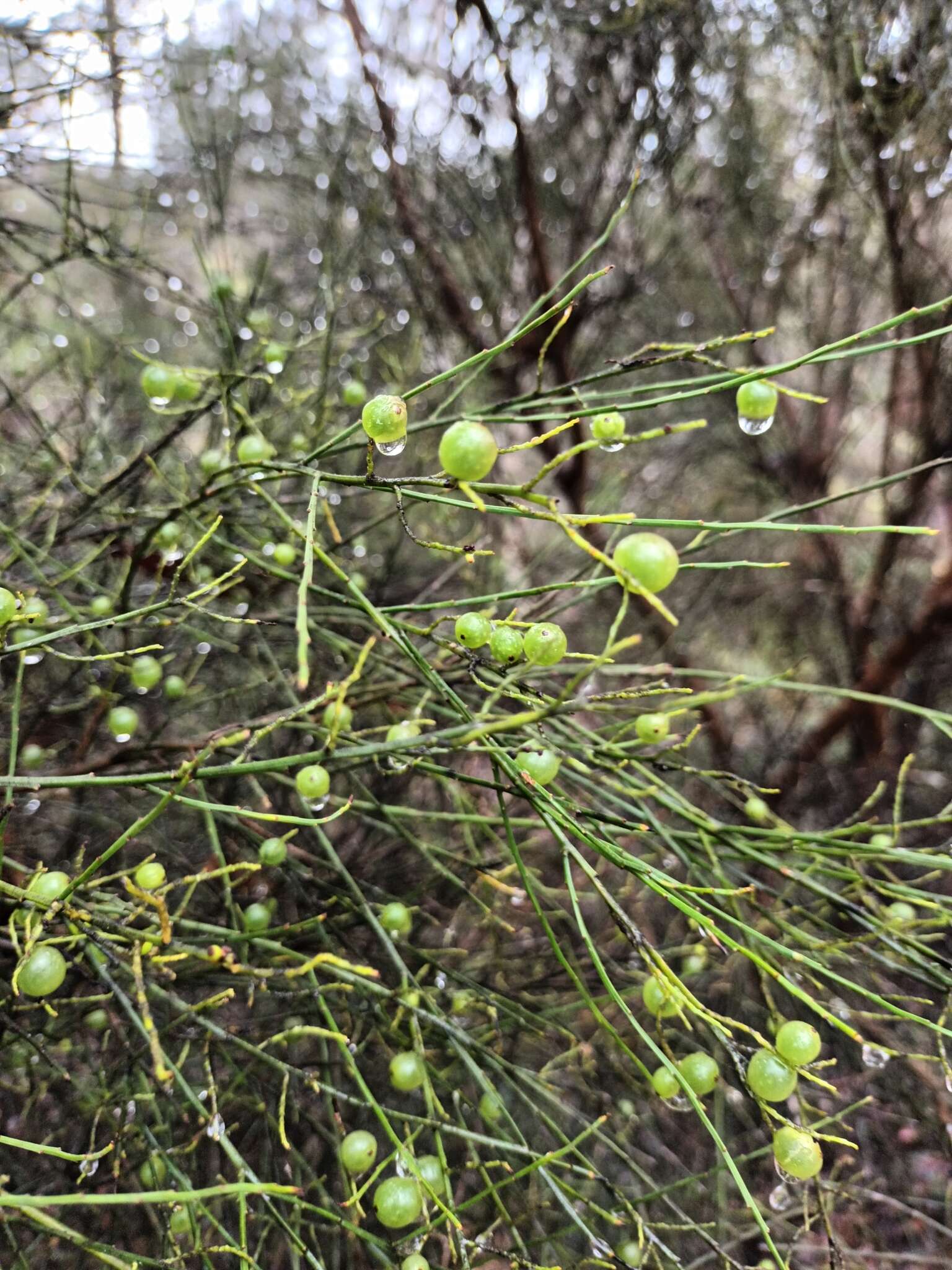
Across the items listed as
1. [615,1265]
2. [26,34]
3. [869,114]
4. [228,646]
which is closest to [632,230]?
[869,114]

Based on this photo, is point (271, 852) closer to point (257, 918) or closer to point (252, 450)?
point (257, 918)

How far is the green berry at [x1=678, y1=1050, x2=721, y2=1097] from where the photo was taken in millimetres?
1269

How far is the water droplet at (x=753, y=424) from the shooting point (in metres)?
1.28

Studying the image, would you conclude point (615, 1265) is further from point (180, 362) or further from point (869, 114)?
point (180, 362)

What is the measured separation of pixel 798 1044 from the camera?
3.82 feet

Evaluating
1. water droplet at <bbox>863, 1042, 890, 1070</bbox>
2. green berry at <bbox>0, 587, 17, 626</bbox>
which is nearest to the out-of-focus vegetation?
green berry at <bbox>0, 587, 17, 626</bbox>

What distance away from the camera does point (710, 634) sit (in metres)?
4.21

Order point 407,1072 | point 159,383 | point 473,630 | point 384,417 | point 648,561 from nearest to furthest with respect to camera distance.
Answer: point 648,561 < point 384,417 < point 473,630 < point 407,1072 < point 159,383

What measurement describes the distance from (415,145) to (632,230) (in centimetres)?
95

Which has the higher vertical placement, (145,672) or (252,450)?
(252,450)

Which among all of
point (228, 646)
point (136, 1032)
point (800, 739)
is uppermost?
point (228, 646)

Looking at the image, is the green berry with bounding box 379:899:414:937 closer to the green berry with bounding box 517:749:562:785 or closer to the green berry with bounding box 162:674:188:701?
the green berry with bounding box 517:749:562:785

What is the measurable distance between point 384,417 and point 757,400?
1.97ft

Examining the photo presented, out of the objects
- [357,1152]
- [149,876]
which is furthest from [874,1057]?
[149,876]
